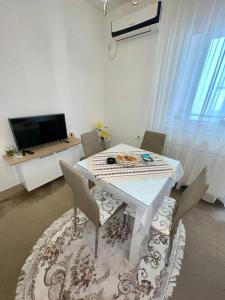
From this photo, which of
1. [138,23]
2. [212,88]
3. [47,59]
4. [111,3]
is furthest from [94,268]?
[111,3]

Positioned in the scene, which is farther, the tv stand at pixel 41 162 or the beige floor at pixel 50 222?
the tv stand at pixel 41 162

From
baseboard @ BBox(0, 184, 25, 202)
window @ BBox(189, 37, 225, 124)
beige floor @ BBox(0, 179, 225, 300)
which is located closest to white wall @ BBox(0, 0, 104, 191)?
baseboard @ BBox(0, 184, 25, 202)

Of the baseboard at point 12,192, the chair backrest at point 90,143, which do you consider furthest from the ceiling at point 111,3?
the baseboard at point 12,192

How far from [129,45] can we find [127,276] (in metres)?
3.09

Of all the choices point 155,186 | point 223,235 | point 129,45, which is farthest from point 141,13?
point 223,235

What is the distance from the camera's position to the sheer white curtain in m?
1.58

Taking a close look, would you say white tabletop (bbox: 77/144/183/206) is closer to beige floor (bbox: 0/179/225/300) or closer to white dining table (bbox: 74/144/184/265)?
white dining table (bbox: 74/144/184/265)

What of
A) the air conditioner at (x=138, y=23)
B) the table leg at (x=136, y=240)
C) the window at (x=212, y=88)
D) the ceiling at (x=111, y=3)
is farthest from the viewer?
the ceiling at (x=111, y=3)

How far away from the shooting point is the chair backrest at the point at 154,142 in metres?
1.99

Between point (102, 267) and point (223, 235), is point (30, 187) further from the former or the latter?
point (223, 235)

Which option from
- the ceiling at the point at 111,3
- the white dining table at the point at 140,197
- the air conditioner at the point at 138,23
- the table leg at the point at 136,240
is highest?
the ceiling at the point at 111,3

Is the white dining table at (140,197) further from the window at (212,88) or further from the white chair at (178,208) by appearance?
the window at (212,88)

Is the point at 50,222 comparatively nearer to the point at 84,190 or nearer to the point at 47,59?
the point at 84,190

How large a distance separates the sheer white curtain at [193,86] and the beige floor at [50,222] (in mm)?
529
